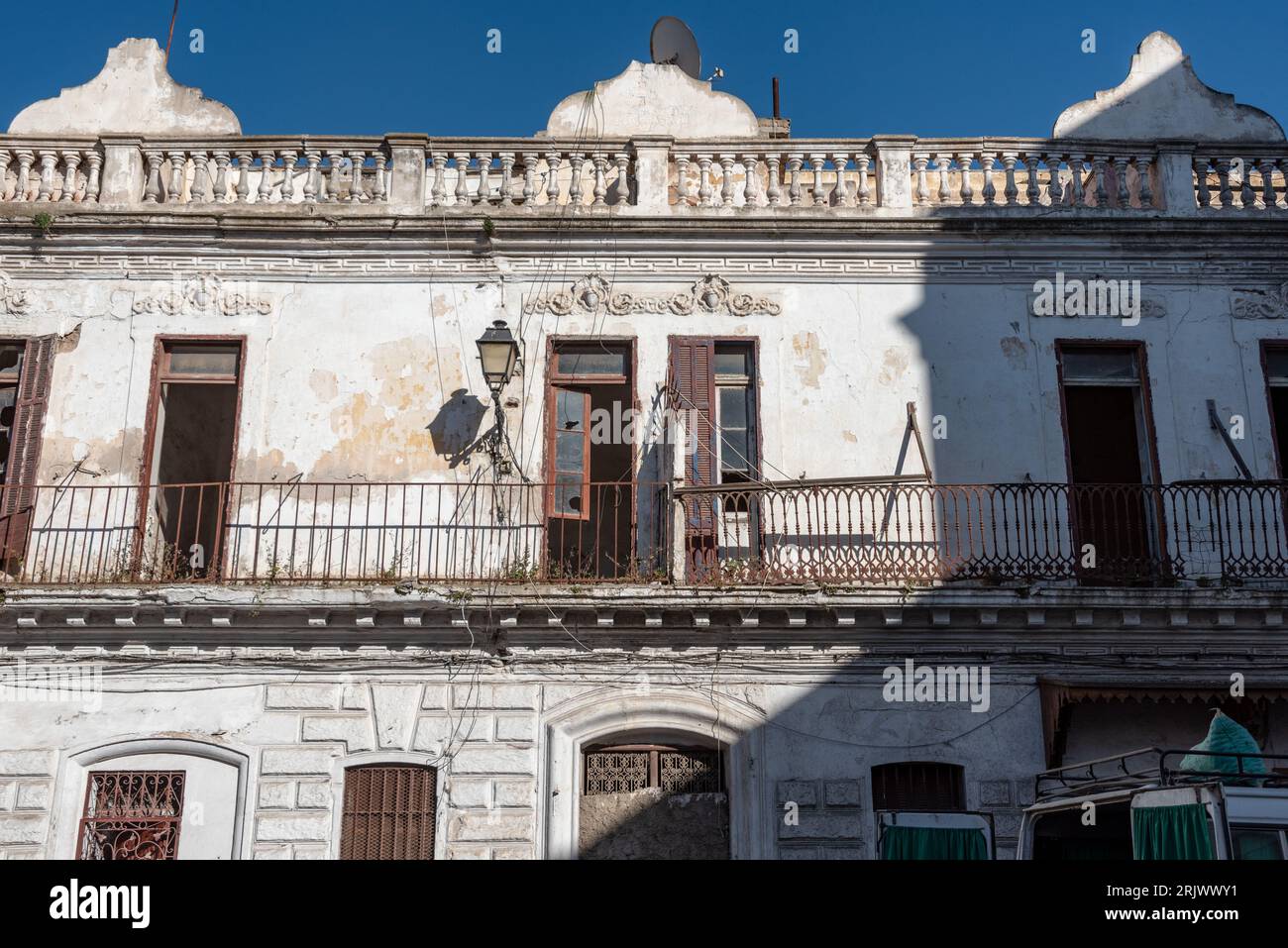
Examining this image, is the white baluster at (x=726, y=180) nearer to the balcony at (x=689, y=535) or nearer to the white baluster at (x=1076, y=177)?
the balcony at (x=689, y=535)

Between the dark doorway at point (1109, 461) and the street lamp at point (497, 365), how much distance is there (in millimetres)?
5268

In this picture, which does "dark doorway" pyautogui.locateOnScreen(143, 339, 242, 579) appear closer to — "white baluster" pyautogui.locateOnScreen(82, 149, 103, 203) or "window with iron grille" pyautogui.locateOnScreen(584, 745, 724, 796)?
"white baluster" pyautogui.locateOnScreen(82, 149, 103, 203)

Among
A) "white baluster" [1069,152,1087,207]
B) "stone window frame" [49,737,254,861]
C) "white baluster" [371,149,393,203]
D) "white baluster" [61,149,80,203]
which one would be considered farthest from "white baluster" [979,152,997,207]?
"white baluster" [61,149,80,203]

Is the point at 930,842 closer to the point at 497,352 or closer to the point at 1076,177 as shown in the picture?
the point at 497,352

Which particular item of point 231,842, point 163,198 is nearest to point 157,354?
point 163,198

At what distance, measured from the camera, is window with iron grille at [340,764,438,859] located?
461 inches

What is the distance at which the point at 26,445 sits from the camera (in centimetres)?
1309

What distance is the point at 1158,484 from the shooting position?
12.8 meters

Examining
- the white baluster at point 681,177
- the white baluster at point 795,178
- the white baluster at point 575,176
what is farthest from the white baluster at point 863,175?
the white baluster at point 575,176

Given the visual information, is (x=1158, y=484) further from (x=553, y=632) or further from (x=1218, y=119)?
(x=553, y=632)

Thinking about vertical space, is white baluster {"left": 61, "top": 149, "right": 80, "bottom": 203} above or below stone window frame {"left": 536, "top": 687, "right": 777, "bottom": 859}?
above

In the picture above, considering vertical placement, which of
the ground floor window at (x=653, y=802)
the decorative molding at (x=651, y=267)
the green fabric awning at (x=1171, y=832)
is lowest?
the green fabric awning at (x=1171, y=832)

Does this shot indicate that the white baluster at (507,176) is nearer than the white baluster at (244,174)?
Yes

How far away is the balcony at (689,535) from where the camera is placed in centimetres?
1253
